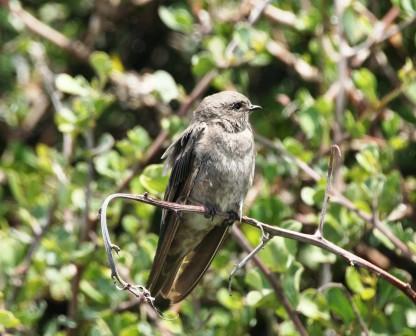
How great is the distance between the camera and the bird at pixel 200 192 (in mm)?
4316

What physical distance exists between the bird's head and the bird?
172mm

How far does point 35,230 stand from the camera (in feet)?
15.9

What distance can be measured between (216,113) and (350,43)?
108 centimetres

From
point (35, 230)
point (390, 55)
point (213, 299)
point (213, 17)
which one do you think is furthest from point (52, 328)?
point (390, 55)

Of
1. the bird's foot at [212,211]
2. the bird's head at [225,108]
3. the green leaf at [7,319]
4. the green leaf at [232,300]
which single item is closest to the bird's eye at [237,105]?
the bird's head at [225,108]

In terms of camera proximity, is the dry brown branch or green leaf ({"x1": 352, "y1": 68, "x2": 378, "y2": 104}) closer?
green leaf ({"x1": 352, "y1": 68, "x2": 378, "y2": 104})

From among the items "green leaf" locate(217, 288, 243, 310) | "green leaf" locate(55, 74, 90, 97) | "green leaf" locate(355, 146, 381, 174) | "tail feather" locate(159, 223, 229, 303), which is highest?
"green leaf" locate(355, 146, 381, 174)

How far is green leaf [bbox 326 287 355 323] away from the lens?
4012 millimetres

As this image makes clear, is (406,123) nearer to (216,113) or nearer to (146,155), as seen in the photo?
(216,113)

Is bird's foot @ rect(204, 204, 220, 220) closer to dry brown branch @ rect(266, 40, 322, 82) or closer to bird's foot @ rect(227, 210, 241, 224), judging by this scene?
bird's foot @ rect(227, 210, 241, 224)

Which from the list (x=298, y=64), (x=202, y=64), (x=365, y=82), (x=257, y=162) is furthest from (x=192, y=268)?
(x=298, y=64)

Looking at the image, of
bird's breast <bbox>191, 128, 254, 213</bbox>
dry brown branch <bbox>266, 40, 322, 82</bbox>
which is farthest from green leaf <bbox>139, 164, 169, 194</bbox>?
dry brown branch <bbox>266, 40, 322, 82</bbox>

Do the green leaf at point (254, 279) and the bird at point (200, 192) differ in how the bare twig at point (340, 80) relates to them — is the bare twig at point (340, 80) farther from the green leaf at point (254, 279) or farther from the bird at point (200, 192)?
the green leaf at point (254, 279)

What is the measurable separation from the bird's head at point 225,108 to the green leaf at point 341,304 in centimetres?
124
